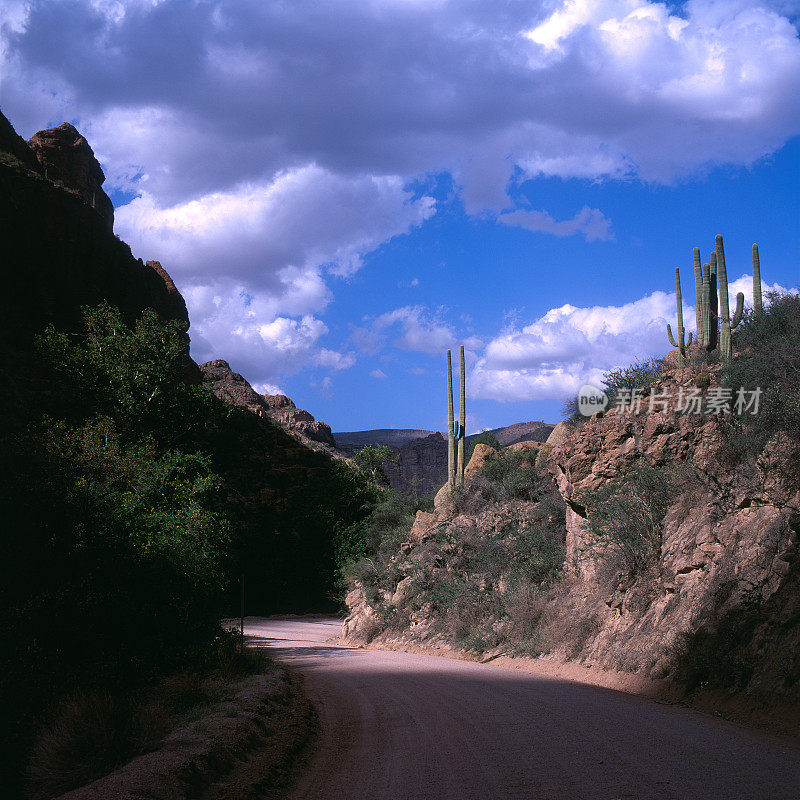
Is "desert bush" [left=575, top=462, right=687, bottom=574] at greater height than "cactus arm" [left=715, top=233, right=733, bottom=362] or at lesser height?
lesser

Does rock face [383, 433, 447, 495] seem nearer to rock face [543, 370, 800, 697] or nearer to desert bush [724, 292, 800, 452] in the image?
rock face [543, 370, 800, 697]

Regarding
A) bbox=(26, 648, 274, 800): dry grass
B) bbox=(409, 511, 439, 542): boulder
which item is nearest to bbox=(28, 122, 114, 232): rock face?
bbox=(409, 511, 439, 542): boulder

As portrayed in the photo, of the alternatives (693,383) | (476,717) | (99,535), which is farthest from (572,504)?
(99,535)

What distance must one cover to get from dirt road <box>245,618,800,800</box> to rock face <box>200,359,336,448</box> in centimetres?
5593

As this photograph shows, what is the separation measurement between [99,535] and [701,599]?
389 inches

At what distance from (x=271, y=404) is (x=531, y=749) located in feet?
259

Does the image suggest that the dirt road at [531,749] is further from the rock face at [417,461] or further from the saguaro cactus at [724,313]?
the rock face at [417,461]

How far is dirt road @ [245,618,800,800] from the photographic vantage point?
5961 mm

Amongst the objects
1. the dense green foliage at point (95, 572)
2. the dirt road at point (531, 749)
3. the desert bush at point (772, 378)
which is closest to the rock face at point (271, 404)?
the dense green foliage at point (95, 572)

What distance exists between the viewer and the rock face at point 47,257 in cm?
3712

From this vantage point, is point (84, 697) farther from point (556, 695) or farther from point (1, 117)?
point (1, 117)

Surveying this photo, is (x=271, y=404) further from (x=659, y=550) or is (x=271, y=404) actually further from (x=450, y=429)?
(x=659, y=550)

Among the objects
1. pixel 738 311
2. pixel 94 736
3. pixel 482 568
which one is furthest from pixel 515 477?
pixel 94 736

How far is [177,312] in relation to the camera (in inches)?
2019
